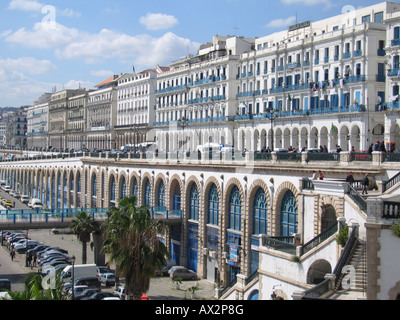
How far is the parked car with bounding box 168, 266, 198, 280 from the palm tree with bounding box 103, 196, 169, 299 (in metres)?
16.6

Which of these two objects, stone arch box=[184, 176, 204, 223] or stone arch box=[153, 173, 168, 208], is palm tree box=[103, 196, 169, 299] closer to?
stone arch box=[184, 176, 204, 223]

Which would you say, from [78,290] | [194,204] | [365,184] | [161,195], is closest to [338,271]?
[365,184]

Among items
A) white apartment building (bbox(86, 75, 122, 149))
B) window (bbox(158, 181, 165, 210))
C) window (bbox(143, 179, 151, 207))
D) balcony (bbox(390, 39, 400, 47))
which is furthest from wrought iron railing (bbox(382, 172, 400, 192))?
white apartment building (bbox(86, 75, 122, 149))

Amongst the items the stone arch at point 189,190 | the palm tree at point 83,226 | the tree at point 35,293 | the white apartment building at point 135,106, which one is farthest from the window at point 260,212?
the white apartment building at point 135,106

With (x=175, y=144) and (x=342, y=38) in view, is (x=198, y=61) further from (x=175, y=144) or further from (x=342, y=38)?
(x=342, y=38)

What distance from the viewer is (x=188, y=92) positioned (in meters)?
83.5

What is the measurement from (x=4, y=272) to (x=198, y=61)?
1852 inches

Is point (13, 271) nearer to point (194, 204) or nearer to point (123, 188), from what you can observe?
point (123, 188)

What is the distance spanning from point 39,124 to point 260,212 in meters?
146

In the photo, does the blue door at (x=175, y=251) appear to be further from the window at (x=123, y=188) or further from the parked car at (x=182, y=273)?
the window at (x=123, y=188)

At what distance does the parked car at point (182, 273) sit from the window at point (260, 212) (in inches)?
377

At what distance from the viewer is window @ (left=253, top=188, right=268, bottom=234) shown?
38594 millimetres
